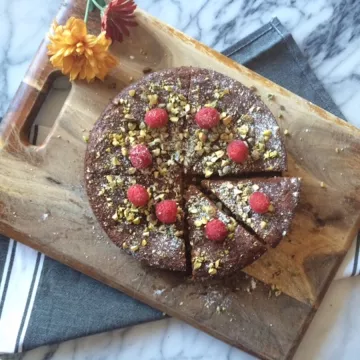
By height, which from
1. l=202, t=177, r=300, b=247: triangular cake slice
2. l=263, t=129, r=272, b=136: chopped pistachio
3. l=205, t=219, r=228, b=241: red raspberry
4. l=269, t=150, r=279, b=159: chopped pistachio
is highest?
l=263, t=129, r=272, b=136: chopped pistachio

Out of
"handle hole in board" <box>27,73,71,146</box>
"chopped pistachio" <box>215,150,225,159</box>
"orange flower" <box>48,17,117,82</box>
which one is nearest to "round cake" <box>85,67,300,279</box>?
"chopped pistachio" <box>215,150,225,159</box>

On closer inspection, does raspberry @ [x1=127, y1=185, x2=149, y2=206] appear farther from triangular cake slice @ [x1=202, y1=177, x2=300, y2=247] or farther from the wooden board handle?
the wooden board handle

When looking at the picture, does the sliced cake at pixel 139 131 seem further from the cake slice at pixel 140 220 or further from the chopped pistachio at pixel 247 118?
the chopped pistachio at pixel 247 118

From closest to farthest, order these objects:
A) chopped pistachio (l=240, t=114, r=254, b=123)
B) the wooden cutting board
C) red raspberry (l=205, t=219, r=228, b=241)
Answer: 1. red raspberry (l=205, t=219, r=228, b=241)
2. chopped pistachio (l=240, t=114, r=254, b=123)
3. the wooden cutting board

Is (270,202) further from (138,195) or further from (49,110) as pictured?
(49,110)

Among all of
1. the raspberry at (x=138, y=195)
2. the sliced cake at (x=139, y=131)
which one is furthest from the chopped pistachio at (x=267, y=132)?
the raspberry at (x=138, y=195)

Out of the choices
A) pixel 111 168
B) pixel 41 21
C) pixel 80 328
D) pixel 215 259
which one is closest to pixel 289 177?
pixel 215 259

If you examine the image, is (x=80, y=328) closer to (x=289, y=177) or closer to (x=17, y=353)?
(x=17, y=353)
